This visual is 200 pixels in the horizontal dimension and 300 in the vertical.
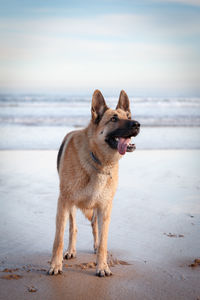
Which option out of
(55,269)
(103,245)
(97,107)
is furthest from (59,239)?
(97,107)

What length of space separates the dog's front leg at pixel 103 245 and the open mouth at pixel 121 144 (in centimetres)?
58

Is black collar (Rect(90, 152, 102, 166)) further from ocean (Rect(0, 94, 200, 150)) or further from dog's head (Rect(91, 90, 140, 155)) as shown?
ocean (Rect(0, 94, 200, 150))

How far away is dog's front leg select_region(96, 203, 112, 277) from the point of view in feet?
11.0

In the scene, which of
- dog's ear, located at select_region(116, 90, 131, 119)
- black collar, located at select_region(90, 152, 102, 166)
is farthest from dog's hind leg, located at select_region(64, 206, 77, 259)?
dog's ear, located at select_region(116, 90, 131, 119)

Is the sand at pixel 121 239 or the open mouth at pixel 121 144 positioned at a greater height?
the open mouth at pixel 121 144

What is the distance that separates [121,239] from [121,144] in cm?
133

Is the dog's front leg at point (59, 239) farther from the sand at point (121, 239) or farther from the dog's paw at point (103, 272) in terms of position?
the dog's paw at point (103, 272)

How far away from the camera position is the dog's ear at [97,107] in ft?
11.8

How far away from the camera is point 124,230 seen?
14.7 ft

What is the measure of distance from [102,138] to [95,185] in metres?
0.45

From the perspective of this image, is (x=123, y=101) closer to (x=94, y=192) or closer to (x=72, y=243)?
(x=94, y=192)

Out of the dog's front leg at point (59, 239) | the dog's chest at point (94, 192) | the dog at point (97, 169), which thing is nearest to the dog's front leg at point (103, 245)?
the dog at point (97, 169)

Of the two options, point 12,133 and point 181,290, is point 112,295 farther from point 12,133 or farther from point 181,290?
point 12,133

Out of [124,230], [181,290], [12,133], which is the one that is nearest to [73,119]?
[12,133]
